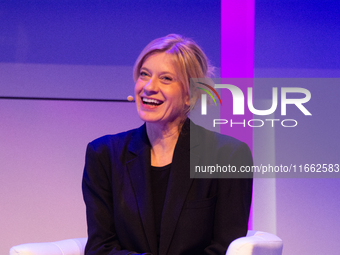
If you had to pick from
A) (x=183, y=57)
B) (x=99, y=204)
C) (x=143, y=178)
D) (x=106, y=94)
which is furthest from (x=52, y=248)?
(x=106, y=94)

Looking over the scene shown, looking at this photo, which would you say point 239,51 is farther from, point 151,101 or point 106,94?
point 151,101

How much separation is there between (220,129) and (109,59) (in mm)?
881

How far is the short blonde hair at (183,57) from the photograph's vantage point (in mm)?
1619

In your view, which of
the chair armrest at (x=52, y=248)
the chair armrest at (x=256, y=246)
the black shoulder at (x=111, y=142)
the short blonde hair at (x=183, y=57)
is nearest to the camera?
the chair armrest at (x=256, y=246)

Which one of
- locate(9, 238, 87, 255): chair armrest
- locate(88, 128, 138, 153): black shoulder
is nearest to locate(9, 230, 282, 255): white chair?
locate(9, 238, 87, 255): chair armrest

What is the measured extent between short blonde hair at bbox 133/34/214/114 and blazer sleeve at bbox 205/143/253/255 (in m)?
0.37

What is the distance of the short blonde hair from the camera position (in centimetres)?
162

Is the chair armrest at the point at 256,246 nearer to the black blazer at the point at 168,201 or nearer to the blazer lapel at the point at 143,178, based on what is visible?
the black blazer at the point at 168,201

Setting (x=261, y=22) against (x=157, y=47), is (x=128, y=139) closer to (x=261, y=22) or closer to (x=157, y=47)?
(x=157, y=47)

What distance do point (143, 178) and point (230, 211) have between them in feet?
1.23

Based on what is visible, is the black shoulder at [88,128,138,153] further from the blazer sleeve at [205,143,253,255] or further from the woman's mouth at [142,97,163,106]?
the blazer sleeve at [205,143,253,255]

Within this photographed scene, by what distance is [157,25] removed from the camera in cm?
272

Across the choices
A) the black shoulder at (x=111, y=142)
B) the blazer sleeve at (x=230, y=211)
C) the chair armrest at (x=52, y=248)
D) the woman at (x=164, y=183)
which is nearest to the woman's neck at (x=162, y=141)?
the woman at (x=164, y=183)

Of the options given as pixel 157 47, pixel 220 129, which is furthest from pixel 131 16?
pixel 157 47
